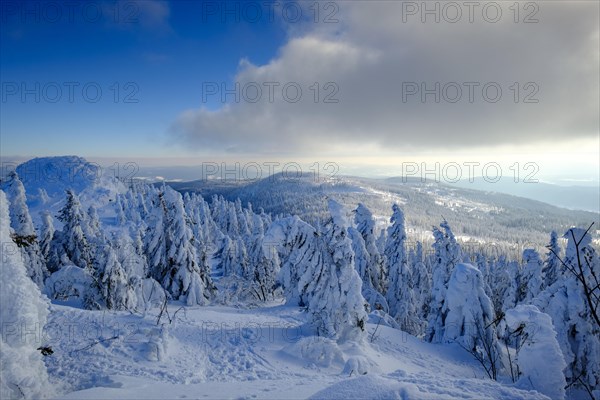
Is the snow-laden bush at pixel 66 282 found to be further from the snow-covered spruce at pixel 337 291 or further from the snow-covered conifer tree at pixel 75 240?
the snow-covered spruce at pixel 337 291

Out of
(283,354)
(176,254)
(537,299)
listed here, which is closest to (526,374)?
(283,354)

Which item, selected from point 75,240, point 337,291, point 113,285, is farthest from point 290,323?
point 75,240

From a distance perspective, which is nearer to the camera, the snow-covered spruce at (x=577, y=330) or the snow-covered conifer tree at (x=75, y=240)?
the snow-covered spruce at (x=577, y=330)

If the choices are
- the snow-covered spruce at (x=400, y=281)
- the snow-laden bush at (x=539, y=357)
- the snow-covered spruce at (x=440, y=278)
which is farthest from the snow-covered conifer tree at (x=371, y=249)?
the snow-laden bush at (x=539, y=357)

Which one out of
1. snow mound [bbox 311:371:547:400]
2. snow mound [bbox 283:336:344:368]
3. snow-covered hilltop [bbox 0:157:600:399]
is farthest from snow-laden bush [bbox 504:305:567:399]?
snow mound [bbox 283:336:344:368]

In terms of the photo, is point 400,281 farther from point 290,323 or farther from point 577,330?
point 290,323

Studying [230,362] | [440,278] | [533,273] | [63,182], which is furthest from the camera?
[63,182]
